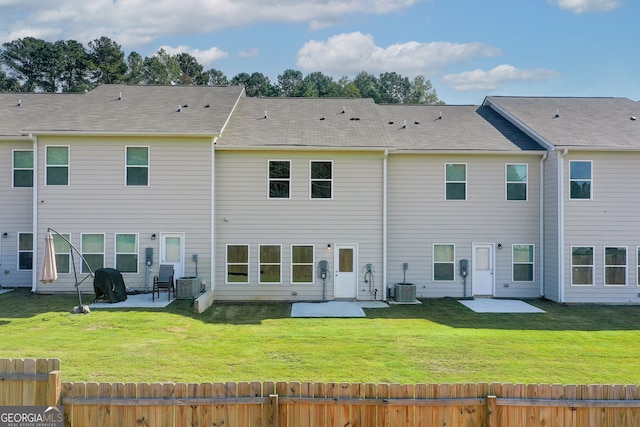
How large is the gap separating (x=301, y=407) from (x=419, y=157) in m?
12.6

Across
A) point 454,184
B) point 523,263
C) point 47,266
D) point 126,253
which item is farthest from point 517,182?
point 47,266

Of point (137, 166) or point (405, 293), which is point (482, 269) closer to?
point (405, 293)

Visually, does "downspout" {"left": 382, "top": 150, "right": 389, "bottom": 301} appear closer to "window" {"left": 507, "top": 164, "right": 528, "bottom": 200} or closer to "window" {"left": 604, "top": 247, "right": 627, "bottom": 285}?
"window" {"left": 507, "top": 164, "right": 528, "bottom": 200}

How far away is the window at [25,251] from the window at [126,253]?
3602mm

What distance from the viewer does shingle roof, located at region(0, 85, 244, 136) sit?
14.9m

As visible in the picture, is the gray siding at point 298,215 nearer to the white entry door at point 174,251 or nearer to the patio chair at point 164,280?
the white entry door at point 174,251

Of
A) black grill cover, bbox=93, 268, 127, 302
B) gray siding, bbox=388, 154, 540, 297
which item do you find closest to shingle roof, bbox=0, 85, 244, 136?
black grill cover, bbox=93, 268, 127, 302

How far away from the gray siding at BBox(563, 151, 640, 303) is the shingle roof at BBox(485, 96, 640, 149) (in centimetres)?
56

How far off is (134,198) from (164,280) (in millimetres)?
2856

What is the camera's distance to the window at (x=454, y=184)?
52.6 ft

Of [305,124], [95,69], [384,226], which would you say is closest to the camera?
[384,226]

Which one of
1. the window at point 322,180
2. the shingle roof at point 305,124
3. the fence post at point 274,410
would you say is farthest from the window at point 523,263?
the fence post at point 274,410

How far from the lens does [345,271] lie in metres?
15.3

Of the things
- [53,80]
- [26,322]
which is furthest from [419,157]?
[53,80]
